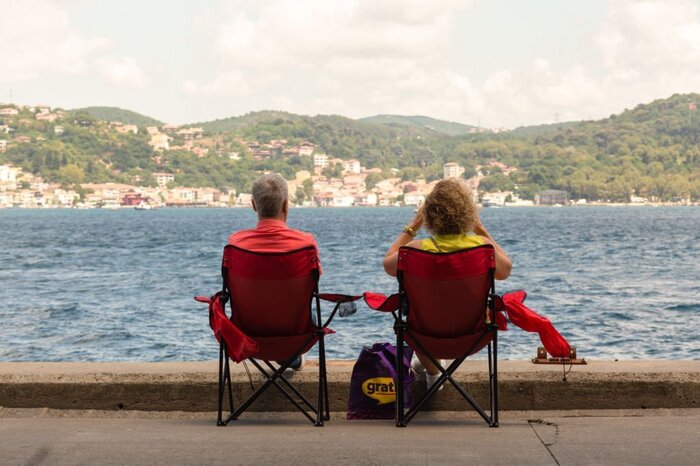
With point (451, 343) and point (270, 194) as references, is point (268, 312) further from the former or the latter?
point (451, 343)

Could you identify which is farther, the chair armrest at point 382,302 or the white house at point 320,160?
the white house at point 320,160

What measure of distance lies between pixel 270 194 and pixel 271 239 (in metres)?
0.20

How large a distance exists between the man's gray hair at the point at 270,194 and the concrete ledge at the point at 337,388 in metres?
0.75

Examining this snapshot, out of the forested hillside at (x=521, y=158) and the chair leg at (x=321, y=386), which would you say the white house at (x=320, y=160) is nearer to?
the forested hillside at (x=521, y=158)

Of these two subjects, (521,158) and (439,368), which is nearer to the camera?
(439,368)

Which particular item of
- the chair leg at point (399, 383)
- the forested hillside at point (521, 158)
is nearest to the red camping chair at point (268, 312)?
the chair leg at point (399, 383)

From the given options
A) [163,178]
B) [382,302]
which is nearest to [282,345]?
[382,302]

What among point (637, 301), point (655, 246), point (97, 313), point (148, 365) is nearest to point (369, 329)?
point (97, 313)

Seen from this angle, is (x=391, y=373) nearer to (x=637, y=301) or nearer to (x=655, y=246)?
(x=637, y=301)

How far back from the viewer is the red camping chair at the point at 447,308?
4.73m

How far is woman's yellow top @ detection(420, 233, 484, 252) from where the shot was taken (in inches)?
191

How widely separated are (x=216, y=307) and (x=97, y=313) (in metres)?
18.1

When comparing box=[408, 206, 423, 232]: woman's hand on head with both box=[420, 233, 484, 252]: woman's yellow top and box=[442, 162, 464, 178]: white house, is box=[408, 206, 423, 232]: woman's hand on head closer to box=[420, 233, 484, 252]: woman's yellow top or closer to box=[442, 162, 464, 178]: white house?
box=[420, 233, 484, 252]: woman's yellow top

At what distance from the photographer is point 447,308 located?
4.79 meters
